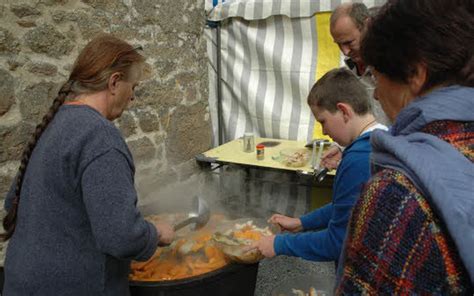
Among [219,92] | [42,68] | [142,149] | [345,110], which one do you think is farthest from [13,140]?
[219,92]

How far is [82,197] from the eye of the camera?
1.51 m

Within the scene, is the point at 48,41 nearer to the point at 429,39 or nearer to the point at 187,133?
the point at 187,133

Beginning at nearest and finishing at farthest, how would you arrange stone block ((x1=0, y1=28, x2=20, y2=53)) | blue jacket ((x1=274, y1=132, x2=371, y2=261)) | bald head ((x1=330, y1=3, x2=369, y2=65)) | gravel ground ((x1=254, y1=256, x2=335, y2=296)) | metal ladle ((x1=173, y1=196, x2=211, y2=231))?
blue jacket ((x1=274, y1=132, x2=371, y2=261)), metal ladle ((x1=173, y1=196, x2=211, y2=231)), stone block ((x1=0, y1=28, x2=20, y2=53)), bald head ((x1=330, y1=3, x2=369, y2=65)), gravel ground ((x1=254, y1=256, x2=335, y2=296))

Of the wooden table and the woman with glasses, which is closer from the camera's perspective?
the woman with glasses

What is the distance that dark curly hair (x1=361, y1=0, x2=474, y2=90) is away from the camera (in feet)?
2.82

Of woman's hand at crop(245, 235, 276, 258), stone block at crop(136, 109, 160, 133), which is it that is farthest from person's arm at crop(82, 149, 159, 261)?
stone block at crop(136, 109, 160, 133)

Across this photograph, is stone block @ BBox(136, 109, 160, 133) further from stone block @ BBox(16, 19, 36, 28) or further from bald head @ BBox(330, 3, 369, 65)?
bald head @ BBox(330, 3, 369, 65)

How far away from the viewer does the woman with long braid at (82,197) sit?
1441mm

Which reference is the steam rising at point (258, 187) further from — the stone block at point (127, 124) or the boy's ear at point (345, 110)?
the boy's ear at point (345, 110)

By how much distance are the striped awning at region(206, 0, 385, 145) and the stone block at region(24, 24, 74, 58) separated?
2109 millimetres

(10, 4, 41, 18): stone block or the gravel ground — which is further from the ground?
(10, 4, 41, 18): stone block

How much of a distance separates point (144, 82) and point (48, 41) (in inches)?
39.4

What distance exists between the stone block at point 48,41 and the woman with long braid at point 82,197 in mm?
1355

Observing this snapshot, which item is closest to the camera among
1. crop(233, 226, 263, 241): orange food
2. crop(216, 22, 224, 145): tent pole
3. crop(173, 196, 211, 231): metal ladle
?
crop(233, 226, 263, 241): orange food
